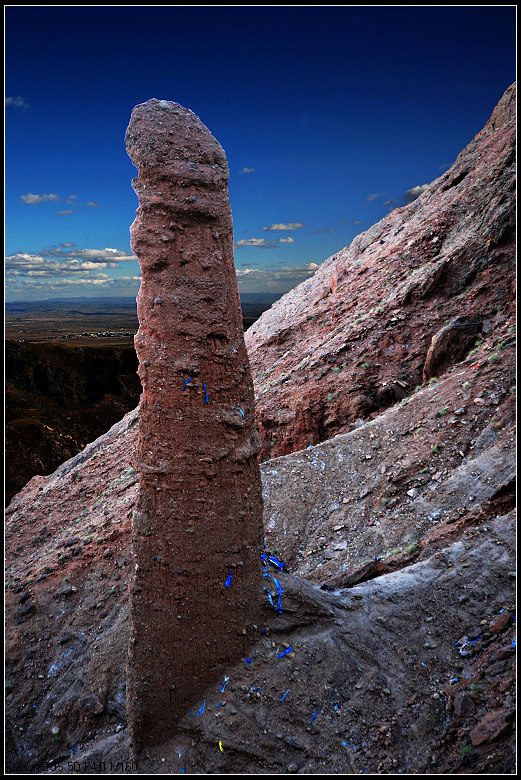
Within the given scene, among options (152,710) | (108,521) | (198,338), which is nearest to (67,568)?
(108,521)

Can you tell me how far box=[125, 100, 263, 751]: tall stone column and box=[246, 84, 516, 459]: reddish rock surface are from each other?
33.3 ft

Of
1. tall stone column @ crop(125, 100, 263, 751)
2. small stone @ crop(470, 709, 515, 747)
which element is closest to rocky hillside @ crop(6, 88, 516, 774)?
small stone @ crop(470, 709, 515, 747)

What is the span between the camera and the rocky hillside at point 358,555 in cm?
533

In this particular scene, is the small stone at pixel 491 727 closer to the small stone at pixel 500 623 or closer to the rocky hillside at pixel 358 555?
the rocky hillside at pixel 358 555

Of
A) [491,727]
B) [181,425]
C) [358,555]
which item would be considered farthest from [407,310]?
[491,727]

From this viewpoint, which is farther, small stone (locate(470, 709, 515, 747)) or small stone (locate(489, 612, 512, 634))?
small stone (locate(489, 612, 512, 634))

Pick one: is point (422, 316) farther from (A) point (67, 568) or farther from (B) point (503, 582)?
(A) point (67, 568)

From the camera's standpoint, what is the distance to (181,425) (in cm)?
546

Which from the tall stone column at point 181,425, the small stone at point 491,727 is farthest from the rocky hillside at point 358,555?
the tall stone column at point 181,425

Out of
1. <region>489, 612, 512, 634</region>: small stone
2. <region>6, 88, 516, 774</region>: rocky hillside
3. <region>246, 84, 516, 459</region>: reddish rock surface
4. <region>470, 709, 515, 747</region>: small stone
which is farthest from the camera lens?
<region>246, 84, 516, 459</region>: reddish rock surface

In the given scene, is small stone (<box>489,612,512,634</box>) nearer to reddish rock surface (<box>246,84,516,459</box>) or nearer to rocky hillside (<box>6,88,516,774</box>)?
rocky hillside (<box>6,88,516,774</box>)

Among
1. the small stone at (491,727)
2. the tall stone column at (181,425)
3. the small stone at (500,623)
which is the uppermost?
the tall stone column at (181,425)

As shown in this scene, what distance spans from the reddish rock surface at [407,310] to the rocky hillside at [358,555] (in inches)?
3.0

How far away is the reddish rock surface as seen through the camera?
48.2 ft
